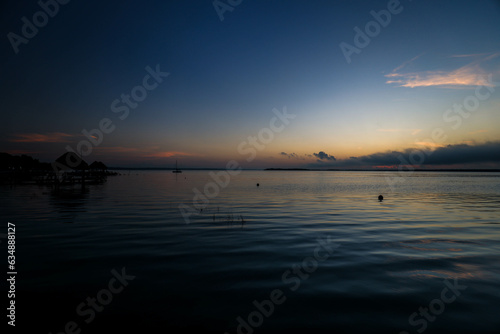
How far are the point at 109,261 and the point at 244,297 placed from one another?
5.78 meters

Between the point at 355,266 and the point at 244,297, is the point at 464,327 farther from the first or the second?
the point at 244,297

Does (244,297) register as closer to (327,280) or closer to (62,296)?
(327,280)

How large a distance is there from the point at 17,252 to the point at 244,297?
10.00 meters

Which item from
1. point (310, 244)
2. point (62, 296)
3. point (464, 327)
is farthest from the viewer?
point (310, 244)

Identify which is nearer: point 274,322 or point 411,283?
point 274,322

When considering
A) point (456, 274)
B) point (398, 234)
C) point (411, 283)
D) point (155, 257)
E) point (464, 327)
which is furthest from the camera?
point (398, 234)

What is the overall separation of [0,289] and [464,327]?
1167 cm

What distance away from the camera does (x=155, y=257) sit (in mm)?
10641

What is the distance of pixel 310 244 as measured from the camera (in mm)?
12711

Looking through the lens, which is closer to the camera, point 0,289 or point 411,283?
point 0,289

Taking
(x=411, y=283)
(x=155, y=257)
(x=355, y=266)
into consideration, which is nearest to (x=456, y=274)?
(x=411, y=283)

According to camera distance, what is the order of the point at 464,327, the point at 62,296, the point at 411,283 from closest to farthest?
the point at 464,327
the point at 62,296
the point at 411,283

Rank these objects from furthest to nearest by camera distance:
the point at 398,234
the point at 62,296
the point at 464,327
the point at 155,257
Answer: the point at 398,234
the point at 155,257
the point at 62,296
the point at 464,327

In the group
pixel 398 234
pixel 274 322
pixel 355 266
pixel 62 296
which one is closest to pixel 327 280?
pixel 355 266
